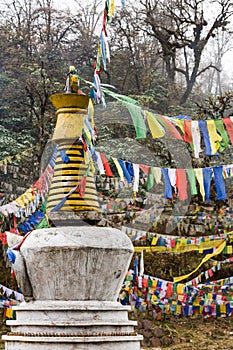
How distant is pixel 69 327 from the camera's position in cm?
532

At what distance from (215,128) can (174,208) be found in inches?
331

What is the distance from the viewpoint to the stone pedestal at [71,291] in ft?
17.5

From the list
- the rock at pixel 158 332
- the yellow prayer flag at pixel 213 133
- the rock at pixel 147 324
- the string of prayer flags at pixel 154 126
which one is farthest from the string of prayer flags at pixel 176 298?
the string of prayer flags at pixel 154 126

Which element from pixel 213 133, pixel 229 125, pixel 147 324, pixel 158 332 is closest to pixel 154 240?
pixel 147 324

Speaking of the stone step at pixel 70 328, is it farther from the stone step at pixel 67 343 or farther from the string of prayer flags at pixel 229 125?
the string of prayer flags at pixel 229 125

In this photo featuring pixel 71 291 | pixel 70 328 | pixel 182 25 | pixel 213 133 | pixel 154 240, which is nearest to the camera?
pixel 70 328

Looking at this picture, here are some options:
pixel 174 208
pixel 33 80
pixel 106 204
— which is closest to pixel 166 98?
pixel 33 80

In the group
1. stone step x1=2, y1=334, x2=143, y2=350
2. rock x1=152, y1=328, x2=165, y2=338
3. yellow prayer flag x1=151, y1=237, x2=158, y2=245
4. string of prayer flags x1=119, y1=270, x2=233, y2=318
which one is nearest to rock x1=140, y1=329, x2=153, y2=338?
rock x1=152, y1=328, x2=165, y2=338

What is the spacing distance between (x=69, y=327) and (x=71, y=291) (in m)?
0.30

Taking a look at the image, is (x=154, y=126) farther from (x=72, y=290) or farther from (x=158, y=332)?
(x=158, y=332)

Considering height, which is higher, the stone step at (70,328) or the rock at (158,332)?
the stone step at (70,328)

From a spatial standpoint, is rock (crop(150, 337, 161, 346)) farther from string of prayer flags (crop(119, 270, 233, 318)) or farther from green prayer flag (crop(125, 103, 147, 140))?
green prayer flag (crop(125, 103, 147, 140))

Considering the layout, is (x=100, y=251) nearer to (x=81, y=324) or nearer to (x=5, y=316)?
(x=81, y=324)

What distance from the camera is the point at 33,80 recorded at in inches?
696
